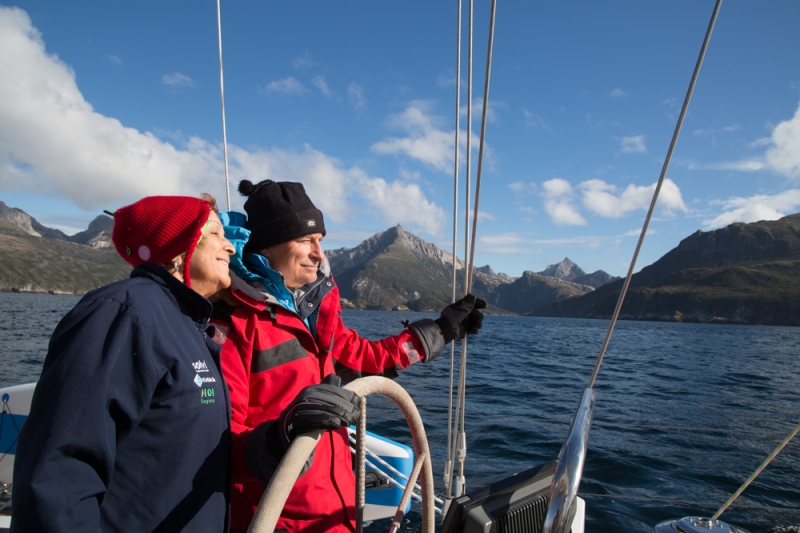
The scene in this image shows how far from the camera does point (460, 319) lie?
278 centimetres

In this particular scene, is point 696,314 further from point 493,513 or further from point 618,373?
point 493,513

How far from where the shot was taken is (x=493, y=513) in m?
1.82

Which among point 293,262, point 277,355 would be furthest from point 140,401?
point 293,262

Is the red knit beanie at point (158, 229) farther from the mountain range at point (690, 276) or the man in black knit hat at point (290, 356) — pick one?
the mountain range at point (690, 276)

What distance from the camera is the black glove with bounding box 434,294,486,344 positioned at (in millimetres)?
2762

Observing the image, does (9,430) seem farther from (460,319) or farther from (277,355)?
(460,319)

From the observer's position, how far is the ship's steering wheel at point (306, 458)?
105 cm

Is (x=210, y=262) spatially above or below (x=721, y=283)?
below

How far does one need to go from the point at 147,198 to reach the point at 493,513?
171 centimetres

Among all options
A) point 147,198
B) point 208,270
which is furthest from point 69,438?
point 147,198

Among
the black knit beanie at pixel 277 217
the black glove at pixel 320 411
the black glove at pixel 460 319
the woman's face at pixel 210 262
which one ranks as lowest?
the black glove at pixel 320 411

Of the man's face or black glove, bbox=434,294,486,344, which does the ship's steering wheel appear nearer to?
the man's face

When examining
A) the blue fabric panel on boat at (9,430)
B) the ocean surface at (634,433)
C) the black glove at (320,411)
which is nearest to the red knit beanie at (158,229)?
the black glove at (320,411)

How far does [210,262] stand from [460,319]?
1571mm
